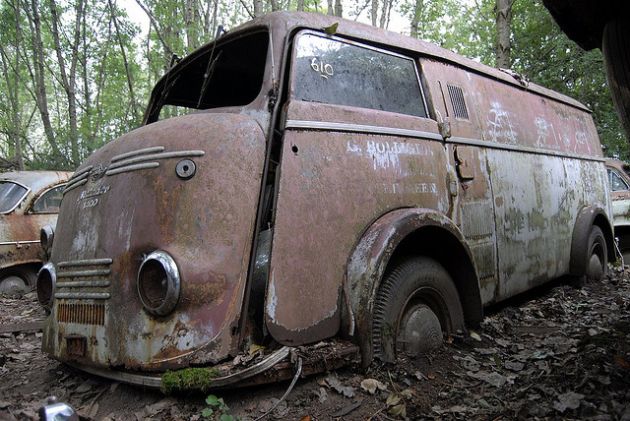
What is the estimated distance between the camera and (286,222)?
2656 millimetres

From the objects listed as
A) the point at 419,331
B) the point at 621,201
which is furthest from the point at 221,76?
the point at 621,201

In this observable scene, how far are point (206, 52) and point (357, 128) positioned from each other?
60.9 inches

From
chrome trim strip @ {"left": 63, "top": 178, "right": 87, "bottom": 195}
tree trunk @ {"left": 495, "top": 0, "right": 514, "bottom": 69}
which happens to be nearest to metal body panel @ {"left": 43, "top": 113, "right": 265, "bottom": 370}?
chrome trim strip @ {"left": 63, "top": 178, "right": 87, "bottom": 195}

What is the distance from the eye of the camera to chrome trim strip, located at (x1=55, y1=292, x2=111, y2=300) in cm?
270

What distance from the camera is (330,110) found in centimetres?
298

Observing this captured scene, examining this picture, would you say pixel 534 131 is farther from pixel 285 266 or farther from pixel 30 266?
pixel 30 266

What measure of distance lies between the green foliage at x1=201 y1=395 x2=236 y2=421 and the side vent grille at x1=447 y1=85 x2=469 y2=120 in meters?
2.75

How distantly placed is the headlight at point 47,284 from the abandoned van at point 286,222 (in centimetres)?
3

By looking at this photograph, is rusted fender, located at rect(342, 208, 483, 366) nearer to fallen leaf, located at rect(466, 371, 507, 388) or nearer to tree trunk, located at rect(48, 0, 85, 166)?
fallen leaf, located at rect(466, 371, 507, 388)

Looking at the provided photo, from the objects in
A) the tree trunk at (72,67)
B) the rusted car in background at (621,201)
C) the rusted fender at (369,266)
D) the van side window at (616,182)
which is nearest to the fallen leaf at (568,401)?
the rusted fender at (369,266)

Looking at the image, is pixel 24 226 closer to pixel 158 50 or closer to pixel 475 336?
pixel 475 336

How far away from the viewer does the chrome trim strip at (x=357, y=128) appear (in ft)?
9.24

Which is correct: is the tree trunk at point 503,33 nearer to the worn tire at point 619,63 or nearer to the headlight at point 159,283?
the worn tire at point 619,63

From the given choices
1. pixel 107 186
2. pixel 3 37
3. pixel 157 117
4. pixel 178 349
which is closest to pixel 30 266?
pixel 157 117
